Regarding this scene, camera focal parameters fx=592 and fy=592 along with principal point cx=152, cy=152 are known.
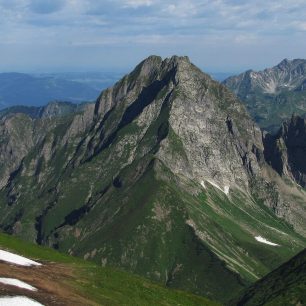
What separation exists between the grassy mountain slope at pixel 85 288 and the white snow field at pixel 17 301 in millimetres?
2199

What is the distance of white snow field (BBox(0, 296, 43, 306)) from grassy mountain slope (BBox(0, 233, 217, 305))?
220cm

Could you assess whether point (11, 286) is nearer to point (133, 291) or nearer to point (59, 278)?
point (59, 278)

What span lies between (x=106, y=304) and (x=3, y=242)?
204 feet

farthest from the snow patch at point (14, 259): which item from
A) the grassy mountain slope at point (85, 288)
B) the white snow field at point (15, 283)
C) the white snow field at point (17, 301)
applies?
the white snow field at point (17, 301)

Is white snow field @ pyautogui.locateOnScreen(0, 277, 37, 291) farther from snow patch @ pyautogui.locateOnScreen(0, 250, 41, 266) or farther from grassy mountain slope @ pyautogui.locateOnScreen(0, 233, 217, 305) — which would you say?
snow patch @ pyautogui.locateOnScreen(0, 250, 41, 266)

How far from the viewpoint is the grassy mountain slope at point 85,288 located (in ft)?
293

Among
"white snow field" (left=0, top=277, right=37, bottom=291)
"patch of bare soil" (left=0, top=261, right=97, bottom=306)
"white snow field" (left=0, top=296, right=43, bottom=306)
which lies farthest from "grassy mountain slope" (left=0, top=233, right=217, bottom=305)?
"white snow field" (left=0, top=296, right=43, bottom=306)

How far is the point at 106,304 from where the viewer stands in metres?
97.1

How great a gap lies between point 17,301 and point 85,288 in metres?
27.9

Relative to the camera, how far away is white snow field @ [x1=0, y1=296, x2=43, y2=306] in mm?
74787

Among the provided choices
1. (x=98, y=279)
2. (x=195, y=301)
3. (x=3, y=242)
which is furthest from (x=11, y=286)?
(x=3, y=242)

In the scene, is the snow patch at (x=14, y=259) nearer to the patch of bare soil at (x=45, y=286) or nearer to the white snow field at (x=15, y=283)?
the patch of bare soil at (x=45, y=286)

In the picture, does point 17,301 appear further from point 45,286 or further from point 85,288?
point 85,288

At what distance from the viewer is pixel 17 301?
76375 millimetres
